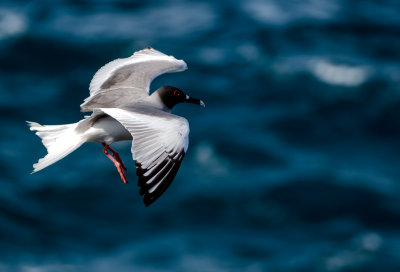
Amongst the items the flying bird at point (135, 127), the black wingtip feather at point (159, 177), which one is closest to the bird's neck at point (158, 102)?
the flying bird at point (135, 127)

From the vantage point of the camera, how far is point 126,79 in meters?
15.4

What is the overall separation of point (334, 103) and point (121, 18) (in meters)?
20.7

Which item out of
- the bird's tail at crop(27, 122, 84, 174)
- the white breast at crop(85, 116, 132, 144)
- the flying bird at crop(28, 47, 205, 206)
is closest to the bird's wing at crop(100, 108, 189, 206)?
the flying bird at crop(28, 47, 205, 206)

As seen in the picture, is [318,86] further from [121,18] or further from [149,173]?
[149,173]

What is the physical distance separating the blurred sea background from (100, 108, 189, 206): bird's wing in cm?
4326

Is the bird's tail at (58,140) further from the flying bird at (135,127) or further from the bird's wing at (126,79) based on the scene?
the bird's wing at (126,79)

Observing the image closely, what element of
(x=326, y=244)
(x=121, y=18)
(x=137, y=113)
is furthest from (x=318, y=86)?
(x=137, y=113)

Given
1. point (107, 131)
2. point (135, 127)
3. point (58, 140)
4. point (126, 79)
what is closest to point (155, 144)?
point (135, 127)

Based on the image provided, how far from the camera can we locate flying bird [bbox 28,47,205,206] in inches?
460

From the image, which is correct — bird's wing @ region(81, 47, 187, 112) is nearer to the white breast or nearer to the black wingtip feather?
the white breast

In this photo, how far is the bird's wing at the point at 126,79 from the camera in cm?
1431

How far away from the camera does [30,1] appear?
234 ft

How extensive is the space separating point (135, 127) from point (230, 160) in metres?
49.3

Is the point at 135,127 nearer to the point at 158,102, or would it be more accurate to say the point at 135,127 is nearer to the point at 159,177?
the point at 159,177
